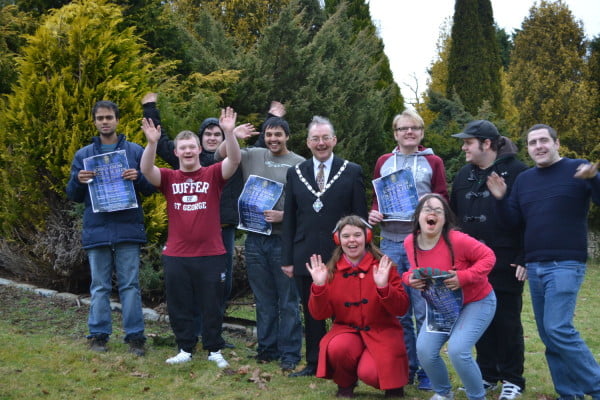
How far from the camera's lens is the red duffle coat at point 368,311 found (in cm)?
458

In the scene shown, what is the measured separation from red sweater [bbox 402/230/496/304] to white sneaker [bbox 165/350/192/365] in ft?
7.09

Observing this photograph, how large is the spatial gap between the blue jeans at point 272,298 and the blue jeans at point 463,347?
1.45 metres

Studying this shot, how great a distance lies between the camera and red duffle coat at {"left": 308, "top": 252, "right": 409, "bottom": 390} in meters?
4.58

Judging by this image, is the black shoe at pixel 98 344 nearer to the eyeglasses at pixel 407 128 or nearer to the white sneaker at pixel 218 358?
the white sneaker at pixel 218 358

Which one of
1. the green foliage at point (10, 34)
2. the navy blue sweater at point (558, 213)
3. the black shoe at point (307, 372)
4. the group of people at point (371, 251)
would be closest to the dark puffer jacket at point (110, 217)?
the group of people at point (371, 251)

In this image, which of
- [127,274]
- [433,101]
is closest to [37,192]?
[127,274]

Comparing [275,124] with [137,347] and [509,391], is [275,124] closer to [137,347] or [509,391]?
[137,347]

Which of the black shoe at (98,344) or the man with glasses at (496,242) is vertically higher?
the man with glasses at (496,242)

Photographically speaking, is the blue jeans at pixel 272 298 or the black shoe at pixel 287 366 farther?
the blue jeans at pixel 272 298

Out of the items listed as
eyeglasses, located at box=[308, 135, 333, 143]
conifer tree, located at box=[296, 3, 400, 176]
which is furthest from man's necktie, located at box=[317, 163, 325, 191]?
conifer tree, located at box=[296, 3, 400, 176]

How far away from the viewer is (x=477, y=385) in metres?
4.37

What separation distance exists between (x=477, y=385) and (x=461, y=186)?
1582 mm

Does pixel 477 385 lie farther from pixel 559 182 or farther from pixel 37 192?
pixel 37 192

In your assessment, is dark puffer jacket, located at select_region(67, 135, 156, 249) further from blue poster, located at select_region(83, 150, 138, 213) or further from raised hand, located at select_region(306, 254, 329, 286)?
raised hand, located at select_region(306, 254, 329, 286)
